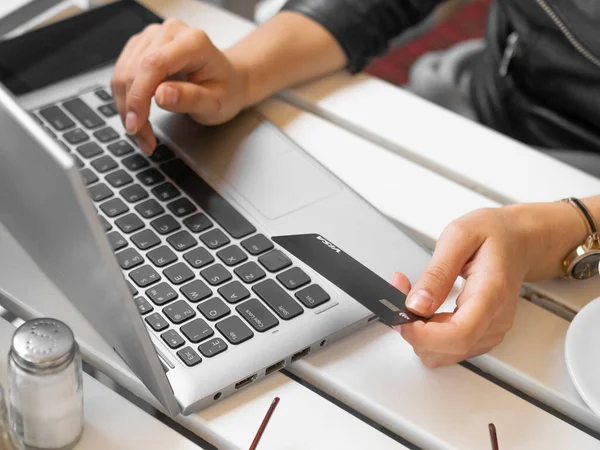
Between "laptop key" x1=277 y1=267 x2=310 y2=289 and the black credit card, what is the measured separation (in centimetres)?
7

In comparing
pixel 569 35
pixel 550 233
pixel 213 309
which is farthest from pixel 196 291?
pixel 569 35

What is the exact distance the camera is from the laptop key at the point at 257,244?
0.70 metres

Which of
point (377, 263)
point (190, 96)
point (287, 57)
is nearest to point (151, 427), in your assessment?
point (377, 263)

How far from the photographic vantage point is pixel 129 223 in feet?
2.34

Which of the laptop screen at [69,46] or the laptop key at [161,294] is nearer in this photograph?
the laptop key at [161,294]

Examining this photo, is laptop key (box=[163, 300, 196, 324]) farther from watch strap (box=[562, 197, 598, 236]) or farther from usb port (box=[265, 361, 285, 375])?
watch strap (box=[562, 197, 598, 236])

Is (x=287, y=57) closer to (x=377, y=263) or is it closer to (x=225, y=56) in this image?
(x=225, y=56)

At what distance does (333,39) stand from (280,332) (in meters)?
0.43

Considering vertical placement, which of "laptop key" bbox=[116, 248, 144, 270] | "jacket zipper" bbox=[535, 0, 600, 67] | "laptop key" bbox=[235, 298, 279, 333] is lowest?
"laptop key" bbox=[235, 298, 279, 333]

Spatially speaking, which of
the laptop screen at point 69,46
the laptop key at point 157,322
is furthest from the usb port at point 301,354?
the laptop screen at point 69,46

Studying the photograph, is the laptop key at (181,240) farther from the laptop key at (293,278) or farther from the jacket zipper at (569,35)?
the jacket zipper at (569,35)

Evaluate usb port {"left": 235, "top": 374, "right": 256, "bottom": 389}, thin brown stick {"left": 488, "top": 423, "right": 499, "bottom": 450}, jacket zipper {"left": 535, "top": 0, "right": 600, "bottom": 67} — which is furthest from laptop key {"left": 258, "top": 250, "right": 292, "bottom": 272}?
jacket zipper {"left": 535, "top": 0, "right": 600, "bottom": 67}

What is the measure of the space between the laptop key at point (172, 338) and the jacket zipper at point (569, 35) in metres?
0.59

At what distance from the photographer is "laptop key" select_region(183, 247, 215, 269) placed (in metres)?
0.68
